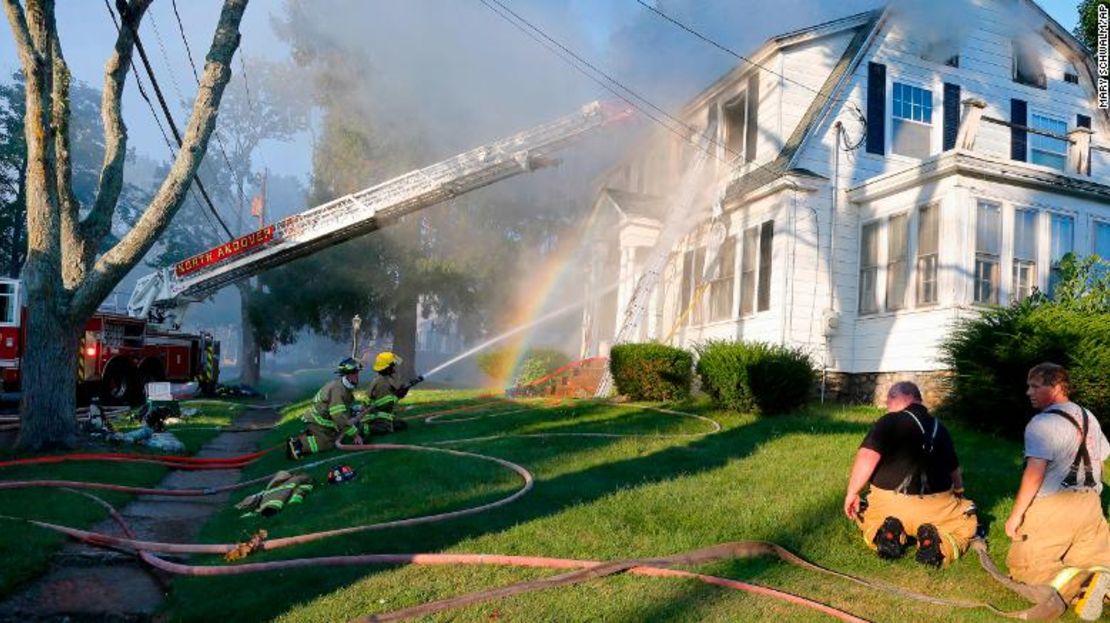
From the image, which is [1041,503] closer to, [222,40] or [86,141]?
[222,40]

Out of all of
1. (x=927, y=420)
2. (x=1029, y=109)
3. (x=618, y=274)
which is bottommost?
(x=927, y=420)

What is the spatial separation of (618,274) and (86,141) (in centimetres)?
4092

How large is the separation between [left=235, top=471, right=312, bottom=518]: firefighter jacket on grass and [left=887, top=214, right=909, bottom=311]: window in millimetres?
9123

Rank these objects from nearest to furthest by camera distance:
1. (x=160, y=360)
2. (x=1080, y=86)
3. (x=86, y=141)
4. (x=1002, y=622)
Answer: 1. (x=1002, y=622)
2. (x=1080, y=86)
3. (x=160, y=360)
4. (x=86, y=141)

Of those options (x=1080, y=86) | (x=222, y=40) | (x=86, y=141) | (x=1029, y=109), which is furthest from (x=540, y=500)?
(x=86, y=141)

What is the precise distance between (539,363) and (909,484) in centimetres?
1461

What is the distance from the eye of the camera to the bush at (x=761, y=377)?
34.4 feet

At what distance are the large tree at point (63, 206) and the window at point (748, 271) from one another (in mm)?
8842

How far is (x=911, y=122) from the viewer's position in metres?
14.4

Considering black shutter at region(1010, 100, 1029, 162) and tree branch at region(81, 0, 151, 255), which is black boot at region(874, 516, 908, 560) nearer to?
tree branch at region(81, 0, 151, 255)

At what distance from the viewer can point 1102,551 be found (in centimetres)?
425

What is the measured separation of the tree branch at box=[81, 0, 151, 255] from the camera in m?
9.67

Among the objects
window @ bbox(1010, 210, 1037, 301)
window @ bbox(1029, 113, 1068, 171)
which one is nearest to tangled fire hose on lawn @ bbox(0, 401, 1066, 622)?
window @ bbox(1010, 210, 1037, 301)

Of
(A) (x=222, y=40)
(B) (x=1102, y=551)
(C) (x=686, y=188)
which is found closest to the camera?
(B) (x=1102, y=551)
